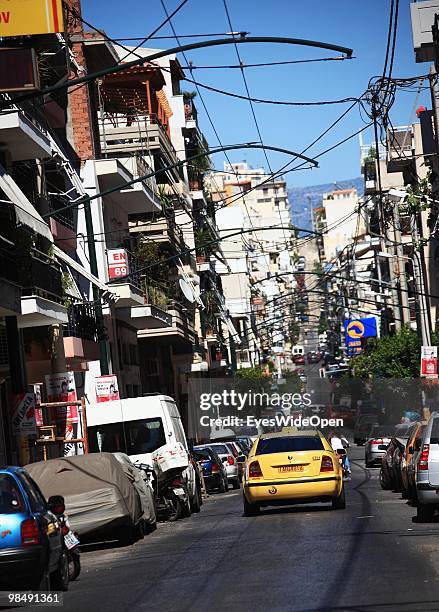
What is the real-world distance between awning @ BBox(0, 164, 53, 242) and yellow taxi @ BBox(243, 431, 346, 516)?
626 centimetres

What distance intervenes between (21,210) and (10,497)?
40.9ft

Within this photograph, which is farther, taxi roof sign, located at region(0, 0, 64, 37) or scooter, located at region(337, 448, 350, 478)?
scooter, located at region(337, 448, 350, 478)

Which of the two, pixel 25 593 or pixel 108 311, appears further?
pixel 108 311

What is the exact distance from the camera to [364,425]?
67812 mm

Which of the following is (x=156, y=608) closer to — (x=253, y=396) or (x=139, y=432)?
(x=139, y=432)

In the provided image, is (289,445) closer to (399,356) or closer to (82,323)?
(82,323)

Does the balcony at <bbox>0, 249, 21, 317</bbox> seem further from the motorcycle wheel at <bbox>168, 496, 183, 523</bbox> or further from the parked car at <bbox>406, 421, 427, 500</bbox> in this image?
the parked car at <bbox>406, 421, 427, 500</bbox>

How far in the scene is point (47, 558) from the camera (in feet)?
46.2

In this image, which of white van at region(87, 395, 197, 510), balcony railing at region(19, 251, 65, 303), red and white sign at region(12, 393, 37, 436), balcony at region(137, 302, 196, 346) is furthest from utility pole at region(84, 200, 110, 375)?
balcony at region(137, 302, 196, 346)

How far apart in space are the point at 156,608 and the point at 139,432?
57.1 ft

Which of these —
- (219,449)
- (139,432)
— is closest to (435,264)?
(219,449)

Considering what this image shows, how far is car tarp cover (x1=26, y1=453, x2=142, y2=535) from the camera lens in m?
20.8

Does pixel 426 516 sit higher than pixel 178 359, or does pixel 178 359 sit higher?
pixel 178 359

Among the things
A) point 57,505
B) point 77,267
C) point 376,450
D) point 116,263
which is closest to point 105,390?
point 77,267
